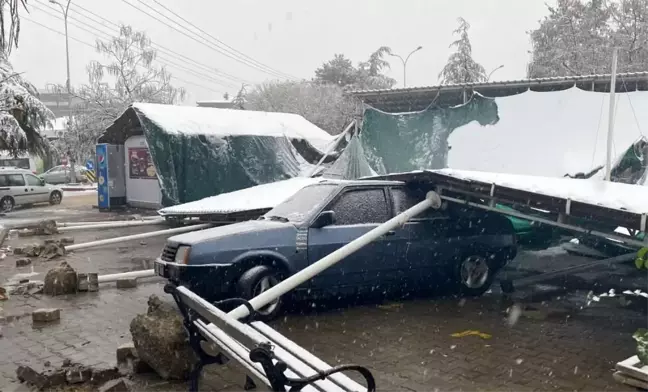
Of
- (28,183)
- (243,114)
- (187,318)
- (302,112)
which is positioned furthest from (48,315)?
(302,112)

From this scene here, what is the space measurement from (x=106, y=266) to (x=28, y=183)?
13801 millimetres

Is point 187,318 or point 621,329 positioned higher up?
point 187,318

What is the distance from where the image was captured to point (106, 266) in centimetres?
1025

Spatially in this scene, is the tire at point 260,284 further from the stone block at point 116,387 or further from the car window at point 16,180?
the car window at point 16,180

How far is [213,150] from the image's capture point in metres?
16.8

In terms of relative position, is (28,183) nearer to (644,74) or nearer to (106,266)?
(106,266)

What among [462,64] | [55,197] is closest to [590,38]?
[462,64]

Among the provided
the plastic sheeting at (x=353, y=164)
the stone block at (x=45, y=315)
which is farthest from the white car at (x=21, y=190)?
the stone block at (x=45, y=315)

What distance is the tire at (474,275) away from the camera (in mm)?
7707

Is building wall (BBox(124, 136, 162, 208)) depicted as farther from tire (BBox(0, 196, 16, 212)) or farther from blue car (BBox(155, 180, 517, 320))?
blue car (BBox(155, 180, 517, 320))

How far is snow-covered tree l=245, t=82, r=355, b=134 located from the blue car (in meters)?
32.1

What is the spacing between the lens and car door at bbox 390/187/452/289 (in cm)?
723

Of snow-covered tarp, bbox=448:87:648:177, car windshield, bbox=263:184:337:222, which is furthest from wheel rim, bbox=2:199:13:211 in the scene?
car windshield, bbox=263:184:337:222

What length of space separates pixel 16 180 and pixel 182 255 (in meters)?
17.9
